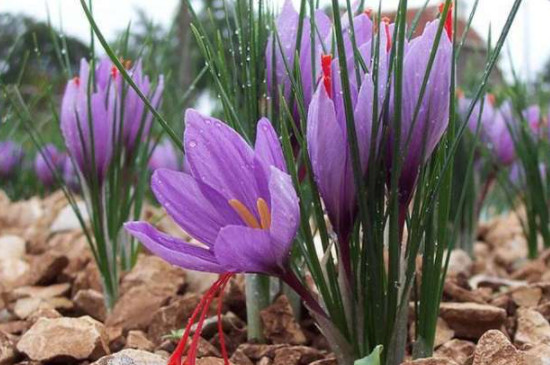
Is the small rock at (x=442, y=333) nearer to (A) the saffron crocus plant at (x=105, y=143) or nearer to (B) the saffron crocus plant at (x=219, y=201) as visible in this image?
(B) the saffron crocus plant at (x=219, y=201)

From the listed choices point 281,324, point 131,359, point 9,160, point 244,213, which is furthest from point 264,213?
point 9,160

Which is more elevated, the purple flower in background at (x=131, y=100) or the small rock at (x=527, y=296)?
the purple flower in background at (x=131, y=100)

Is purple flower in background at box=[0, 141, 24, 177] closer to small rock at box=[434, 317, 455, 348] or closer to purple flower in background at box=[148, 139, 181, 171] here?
purple flower in background at box=[148, 139, 181, 171]

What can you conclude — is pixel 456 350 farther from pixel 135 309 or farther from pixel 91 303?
pixel 91 303

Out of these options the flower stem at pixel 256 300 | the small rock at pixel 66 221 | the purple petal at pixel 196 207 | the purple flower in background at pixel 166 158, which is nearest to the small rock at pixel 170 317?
the flower stem at pixel 256 300

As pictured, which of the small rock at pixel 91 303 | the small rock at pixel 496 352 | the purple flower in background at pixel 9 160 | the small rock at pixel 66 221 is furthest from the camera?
the purple flower in background at pixel 9 160

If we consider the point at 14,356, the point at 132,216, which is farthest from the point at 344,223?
the point at 132,216
